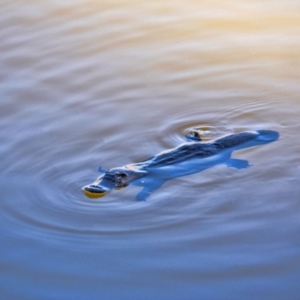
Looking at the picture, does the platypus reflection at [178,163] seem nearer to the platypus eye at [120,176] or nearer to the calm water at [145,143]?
the platypus eye at [120,176]

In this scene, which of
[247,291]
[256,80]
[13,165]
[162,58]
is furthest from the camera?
[162,58]

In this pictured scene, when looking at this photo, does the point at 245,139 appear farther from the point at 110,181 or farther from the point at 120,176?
the point at 110,181

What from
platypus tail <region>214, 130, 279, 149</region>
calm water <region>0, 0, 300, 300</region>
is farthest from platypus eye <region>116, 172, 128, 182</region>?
platypus tail <region>214, 130, 279, 149</region>

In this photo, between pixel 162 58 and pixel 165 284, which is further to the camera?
pixel 162 58

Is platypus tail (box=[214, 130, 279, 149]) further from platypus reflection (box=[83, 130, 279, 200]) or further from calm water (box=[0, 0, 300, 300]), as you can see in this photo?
calm water (box=[0, 0, 300, 300])

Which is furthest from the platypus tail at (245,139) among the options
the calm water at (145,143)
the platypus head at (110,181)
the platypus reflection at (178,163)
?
the platypus head at (110,181)

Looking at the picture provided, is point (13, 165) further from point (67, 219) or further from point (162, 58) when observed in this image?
point (162, 58)

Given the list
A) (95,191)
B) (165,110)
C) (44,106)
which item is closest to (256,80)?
(165,110)
